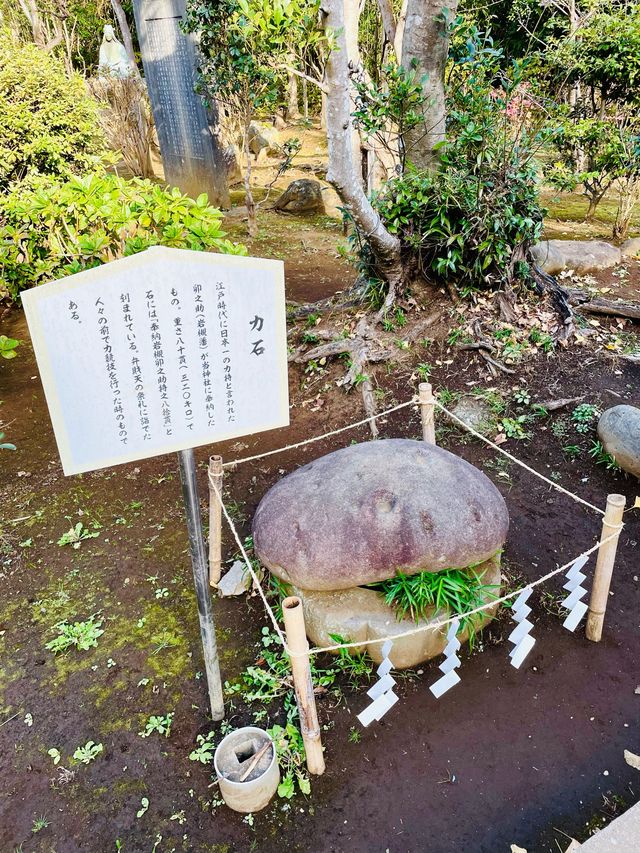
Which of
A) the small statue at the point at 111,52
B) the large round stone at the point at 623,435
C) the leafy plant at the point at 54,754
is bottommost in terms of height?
the leafy plant at the point at 54,754

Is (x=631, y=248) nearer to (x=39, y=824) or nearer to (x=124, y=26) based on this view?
(x=39, y=824)

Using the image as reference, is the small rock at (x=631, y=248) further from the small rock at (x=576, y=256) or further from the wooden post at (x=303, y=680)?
the wooden post at (x=303, y=680)

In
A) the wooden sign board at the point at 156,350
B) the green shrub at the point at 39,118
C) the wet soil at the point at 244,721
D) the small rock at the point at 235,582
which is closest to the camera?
the wooden sign board at the point at 156,350

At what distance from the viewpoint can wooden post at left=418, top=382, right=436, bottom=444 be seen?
3633 millimetres

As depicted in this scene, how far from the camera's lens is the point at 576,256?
24.0ft

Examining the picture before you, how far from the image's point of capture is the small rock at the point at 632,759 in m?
2.54

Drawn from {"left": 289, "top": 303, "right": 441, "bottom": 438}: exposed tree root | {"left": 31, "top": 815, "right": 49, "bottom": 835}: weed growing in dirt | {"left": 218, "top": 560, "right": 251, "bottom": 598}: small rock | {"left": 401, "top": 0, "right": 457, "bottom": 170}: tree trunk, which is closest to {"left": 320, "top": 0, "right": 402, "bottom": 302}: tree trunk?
{"left": 289, "top": 303, "right": 441, "bottom": 438}: exposed tree root

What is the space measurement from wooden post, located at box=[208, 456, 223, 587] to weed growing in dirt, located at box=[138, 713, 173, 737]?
89 centimetres

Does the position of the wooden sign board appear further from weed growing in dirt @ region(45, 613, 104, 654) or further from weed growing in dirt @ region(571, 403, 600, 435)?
weed growing in dirt @ region(571, 403, 600, 435)

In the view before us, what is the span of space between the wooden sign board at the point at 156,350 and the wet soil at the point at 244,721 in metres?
0.14

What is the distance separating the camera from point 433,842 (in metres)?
2.34

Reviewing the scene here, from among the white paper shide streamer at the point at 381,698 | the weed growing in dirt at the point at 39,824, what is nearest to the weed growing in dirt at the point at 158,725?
the weed growing in dirt at the point at 39,824

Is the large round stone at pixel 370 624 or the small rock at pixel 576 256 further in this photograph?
the small rock at pixel 576 256

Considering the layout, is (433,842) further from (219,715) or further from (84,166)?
→ (84,166)
